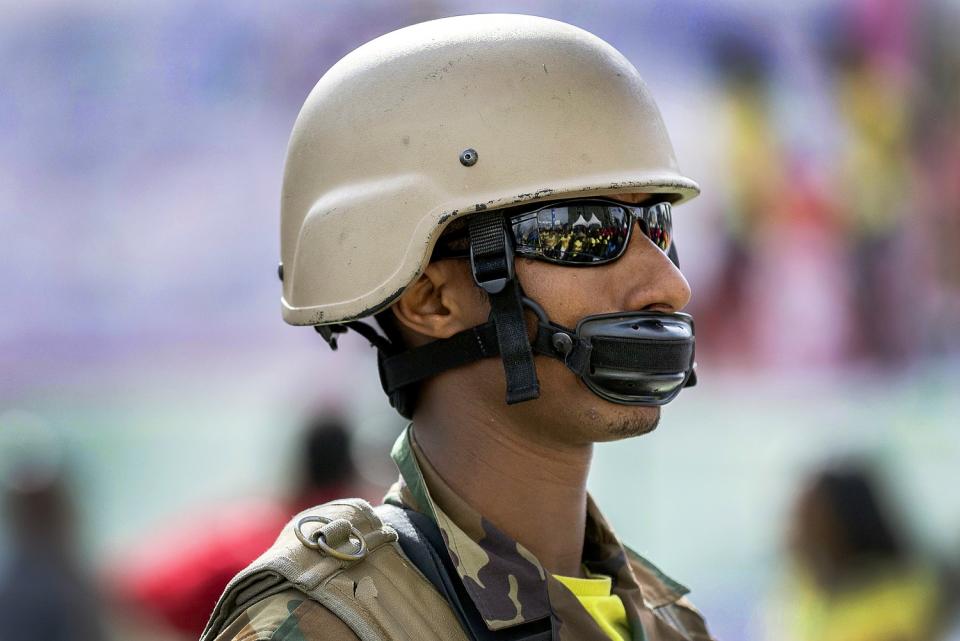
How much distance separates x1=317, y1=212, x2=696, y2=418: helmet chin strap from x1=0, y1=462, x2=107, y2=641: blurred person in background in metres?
3.33

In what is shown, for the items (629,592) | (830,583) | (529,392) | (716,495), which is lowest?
(716,495)

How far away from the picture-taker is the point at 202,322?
6.56m

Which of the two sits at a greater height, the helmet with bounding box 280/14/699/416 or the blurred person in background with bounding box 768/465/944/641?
the helmet with bounding box 280/14/699/416

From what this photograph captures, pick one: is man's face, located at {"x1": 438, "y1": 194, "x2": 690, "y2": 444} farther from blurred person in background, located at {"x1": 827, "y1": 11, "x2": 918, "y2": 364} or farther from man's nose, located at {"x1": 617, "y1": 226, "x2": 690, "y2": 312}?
blurred person in background, located at {"x1": 827, "y1": 11, "x2": 918, "y2": 364}

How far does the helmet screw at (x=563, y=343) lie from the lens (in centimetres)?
256

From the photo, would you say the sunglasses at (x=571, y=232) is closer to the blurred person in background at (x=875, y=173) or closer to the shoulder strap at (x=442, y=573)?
the shoulder strap at (x=442, y=573)

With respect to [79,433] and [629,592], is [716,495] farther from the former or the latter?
[629,592]

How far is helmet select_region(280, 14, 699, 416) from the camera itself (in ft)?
8.44

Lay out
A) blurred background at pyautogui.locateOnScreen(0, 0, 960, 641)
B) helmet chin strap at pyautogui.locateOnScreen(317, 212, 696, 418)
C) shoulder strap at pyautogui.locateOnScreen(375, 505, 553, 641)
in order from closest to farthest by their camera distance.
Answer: shoulder strap at pyautogui.locateOnScreen(375, 505, 553, 641) < helmet chin strap at pyautogui.locateOnScreen(317, 212, 696, 418) < blurred background at pyautogui.locateOnScreen(0, 0, 960, 641)

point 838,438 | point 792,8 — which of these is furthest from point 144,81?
point 838,438

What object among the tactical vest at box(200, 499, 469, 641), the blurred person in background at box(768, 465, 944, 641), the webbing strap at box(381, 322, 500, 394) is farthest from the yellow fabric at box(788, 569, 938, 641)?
the tactical vest at box(200, 499, 469, 641)

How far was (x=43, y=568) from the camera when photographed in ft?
17.6

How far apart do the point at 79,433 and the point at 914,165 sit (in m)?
5.21

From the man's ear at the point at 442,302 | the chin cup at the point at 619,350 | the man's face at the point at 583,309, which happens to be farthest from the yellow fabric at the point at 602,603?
the man's ear at the point at 442,302
